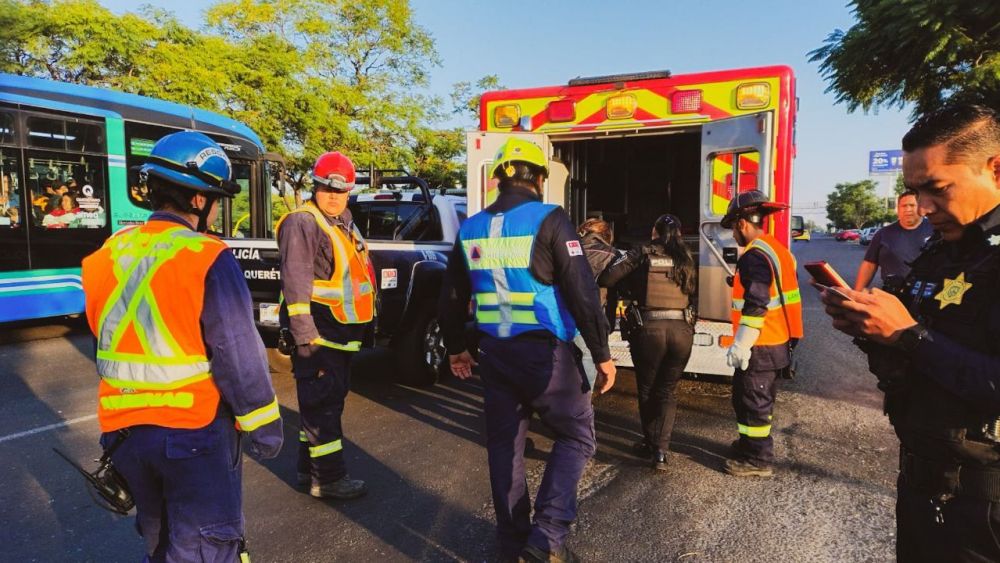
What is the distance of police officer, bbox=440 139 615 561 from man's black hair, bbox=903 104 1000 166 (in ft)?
4.59

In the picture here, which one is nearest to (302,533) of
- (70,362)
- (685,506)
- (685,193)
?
(685,506)

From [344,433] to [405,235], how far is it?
2.83 m

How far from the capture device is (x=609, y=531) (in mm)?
3180

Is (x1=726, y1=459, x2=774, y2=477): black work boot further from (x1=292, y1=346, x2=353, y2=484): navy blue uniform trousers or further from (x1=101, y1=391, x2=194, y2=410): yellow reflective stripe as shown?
(x1=101, y1=391, x2=194, y2=410): yellow reflective stripe

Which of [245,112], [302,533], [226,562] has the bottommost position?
[302,533]

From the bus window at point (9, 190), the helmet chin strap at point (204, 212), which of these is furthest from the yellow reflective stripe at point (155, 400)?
the bus window at point (9, 190)

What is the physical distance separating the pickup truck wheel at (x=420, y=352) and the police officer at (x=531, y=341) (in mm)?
3075

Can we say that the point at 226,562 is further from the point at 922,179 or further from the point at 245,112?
the point at 245,112

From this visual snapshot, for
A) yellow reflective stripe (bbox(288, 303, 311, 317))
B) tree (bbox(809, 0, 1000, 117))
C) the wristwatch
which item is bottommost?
yellow reflective stripe (bbox(288, 303, 311, 317))

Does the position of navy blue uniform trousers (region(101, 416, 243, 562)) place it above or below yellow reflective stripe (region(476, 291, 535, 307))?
below

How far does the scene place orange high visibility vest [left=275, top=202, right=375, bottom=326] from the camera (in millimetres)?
3492

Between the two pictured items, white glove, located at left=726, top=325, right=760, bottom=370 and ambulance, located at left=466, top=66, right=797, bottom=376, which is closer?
white glove, located at left=726, top=325, right=760, bottom=370

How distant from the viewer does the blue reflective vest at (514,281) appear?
272 centimetres

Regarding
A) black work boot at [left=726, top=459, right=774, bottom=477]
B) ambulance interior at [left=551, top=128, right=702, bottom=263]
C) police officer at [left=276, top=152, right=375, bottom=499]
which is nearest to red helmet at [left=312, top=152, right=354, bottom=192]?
police officer at [left=276, top=152, right=375, bottom=499]
